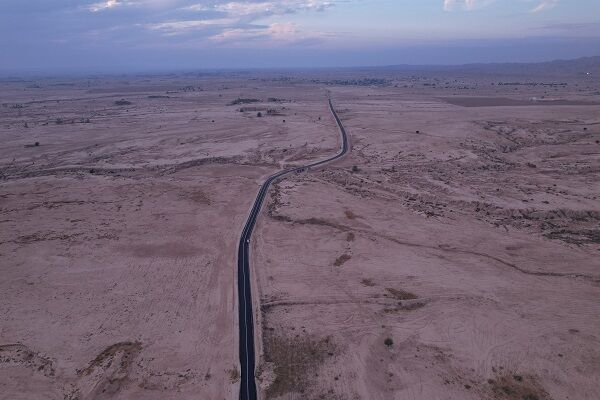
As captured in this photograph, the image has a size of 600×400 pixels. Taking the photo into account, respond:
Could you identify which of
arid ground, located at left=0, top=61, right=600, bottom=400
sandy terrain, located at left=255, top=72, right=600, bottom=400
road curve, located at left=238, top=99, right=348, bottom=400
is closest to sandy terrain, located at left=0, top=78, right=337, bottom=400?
arid ground, located at left=0, top=61, right=600, bottom=400

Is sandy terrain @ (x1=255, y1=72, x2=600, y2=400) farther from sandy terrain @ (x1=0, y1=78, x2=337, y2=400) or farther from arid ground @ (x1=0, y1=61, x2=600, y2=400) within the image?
sandy terrain @ (x1=0, y1=78, x2=337, y2=400)

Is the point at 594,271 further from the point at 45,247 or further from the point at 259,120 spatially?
the point at 259,120

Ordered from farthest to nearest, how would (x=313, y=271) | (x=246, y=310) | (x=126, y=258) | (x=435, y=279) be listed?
(x=126, y=258) → (x=313, y=271) → (x=435, y=279) → (x=246, y=310)

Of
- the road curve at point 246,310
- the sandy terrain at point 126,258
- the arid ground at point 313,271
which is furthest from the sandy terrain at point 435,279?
the sandy terrain at point 126,258

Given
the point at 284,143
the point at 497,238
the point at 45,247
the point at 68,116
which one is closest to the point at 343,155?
the point at 284,143

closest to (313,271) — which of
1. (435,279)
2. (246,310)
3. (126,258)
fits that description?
(246,310)

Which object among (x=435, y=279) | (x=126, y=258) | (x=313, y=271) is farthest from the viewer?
(x=126, y=258)

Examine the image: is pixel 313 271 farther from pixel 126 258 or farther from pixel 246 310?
pixel 126 258

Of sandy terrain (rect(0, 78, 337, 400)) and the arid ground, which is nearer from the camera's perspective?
the arid ground
